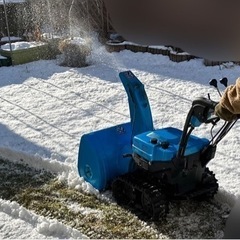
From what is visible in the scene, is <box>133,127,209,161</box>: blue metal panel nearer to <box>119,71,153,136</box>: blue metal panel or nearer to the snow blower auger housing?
the snow blower auger housing

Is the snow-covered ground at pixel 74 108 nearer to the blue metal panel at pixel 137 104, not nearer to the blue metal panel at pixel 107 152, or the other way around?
the blue metal panel at pixel 107 152

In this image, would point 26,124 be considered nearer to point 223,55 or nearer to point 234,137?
point 234,137

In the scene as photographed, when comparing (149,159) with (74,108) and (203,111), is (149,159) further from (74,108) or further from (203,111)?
(74,108)

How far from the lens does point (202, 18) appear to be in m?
0.42

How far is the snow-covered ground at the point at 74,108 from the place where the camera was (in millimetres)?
2652

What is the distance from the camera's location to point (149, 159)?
220cm

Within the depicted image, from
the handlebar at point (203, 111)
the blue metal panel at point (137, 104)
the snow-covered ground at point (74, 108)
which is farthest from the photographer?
the snow-covered ground at point (74, 108)

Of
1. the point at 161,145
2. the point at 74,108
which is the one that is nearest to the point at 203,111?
the point at 161,145

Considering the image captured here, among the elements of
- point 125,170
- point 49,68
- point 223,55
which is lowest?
point 49,68

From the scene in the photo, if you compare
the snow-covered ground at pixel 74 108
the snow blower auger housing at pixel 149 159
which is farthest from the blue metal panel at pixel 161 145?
the snow-covered ground at pixel 74 108

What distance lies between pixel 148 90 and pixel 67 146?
188 centimetres

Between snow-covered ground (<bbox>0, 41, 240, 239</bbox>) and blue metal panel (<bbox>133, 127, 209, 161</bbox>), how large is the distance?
36cm

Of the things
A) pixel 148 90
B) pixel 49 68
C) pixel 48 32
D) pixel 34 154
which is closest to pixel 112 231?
pixel 34 154

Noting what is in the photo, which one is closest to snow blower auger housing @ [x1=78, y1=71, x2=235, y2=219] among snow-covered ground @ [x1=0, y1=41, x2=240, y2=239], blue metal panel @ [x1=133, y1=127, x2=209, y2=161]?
blue metal panel @ [x1=133, y1=127, x2=209, y2=161]
